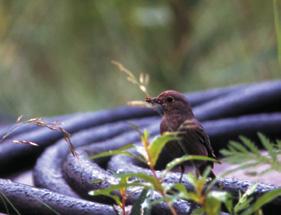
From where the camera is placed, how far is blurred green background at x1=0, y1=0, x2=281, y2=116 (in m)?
5.27

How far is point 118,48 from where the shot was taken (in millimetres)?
5625

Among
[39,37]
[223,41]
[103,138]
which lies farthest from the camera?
[39,37]

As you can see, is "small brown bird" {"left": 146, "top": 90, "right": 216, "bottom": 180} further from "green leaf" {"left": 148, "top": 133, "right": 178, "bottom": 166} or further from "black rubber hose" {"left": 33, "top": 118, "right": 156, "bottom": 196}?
"green leaf" {"left": 148, "top": 133, "right": 178, "bottom": 166}

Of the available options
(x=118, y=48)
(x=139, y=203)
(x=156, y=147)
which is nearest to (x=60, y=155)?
(x=139, y=203)

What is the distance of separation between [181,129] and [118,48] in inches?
140

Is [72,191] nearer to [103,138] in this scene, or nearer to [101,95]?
[103,138]

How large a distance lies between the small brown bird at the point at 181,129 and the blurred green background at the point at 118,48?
2626 millimetres

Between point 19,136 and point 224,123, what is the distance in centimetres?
83

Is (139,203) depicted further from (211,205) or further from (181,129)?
(181,129)

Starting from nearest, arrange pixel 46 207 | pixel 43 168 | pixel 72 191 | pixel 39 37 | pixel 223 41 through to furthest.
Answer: pixel 46 207 < pixel 72 191 < pixel 43 168 < pixel 223 41 < pixel 39 37

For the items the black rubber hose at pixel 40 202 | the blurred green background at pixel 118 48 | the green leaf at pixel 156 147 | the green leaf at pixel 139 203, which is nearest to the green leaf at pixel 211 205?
the green leaf at pixel 156 147

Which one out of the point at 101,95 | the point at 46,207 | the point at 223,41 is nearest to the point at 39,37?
the point at 101,95

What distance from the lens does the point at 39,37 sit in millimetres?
5848

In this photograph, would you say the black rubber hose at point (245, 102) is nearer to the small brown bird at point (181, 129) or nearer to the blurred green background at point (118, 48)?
the small brown bird at point (181, 129)
